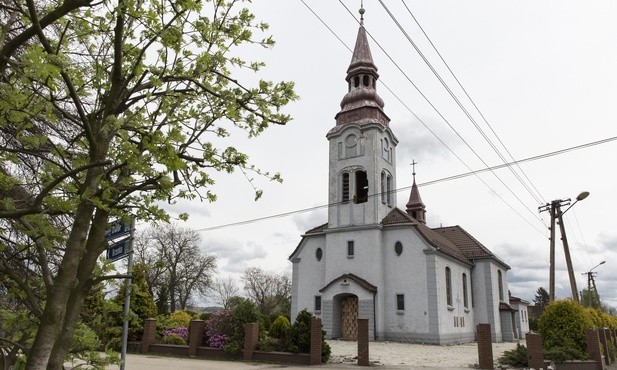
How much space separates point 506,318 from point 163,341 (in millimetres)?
26188

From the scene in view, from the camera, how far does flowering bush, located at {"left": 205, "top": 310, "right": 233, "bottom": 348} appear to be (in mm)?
17797

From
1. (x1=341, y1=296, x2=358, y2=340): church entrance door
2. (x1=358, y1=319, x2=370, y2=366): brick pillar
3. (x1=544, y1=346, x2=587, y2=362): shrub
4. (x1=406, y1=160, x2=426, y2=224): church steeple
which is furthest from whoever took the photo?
(x1=406, y1=160, x2=426, y2=224): church steeple

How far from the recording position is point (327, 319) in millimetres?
26891

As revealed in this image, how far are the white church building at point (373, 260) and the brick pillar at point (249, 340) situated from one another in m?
10.6

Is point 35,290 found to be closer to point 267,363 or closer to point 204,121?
point 204,121

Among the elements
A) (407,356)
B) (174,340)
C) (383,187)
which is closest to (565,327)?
(407,356)

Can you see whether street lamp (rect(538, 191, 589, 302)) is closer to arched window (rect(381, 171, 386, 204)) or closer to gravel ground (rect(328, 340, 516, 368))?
gravel ground (rect(328, 340, 516, 368))

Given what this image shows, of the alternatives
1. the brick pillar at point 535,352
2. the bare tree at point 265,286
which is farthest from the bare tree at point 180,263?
the brick pillar at point 535,352

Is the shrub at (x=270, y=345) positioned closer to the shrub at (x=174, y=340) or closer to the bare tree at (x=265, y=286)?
the shrub at (x=174, y=340)

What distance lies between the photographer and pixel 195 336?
18.1 meters

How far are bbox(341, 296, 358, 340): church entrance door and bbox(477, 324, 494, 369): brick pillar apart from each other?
38.8 ft

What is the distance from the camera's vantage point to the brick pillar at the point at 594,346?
1555 centimetres

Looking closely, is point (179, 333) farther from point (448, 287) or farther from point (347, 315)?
point (448, 287)

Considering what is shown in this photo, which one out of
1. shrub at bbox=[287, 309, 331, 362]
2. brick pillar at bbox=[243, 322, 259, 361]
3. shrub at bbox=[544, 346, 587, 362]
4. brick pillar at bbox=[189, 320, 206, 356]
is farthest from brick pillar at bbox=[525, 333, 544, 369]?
brick pillar at bbox=[189, 320, 206, 356]
